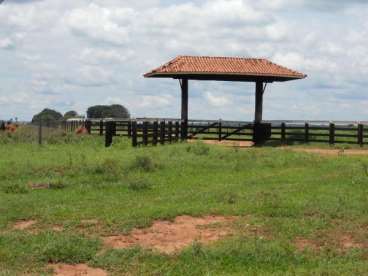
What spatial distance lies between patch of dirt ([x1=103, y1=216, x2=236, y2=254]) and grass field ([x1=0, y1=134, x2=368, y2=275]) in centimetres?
17

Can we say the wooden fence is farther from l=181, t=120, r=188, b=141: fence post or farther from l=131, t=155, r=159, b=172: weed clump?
l=131, t=155, r=159, b=172: weed clump

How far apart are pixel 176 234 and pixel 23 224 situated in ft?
8.10

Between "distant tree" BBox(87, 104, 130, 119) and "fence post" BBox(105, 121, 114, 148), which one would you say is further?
"distant tree" BBox(87, 104, 130, 119)

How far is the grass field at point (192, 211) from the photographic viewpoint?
8977 millimetres

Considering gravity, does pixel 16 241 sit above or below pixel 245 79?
below

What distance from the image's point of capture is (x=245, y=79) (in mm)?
32344

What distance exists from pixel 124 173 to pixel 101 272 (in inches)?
318

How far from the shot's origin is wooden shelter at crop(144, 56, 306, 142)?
30.7 meters

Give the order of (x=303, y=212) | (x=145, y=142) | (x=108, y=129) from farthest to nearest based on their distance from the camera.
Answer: (x=108, y=129) < (x=145, y=142) < (x=303, y=212)

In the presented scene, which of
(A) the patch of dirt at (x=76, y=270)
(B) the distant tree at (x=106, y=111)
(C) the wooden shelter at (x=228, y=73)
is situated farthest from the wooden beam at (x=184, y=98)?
(B) the distant tree at (x=106, y=111)

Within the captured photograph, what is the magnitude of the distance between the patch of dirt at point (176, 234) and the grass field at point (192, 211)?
0.17 m

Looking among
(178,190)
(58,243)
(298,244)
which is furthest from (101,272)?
(178,190)

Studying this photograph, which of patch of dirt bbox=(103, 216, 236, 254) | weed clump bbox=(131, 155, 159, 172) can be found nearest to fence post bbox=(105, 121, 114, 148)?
weed clump bbox=(131, 155, 159, 172)

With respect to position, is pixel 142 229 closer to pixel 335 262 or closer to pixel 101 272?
pixel 101 272
